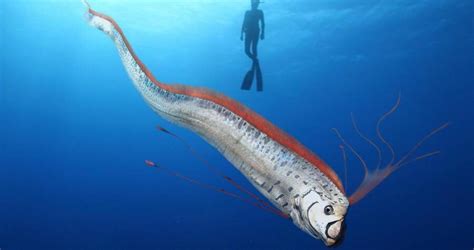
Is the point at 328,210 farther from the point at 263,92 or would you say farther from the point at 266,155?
the point at 263,92

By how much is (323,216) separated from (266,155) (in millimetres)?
766

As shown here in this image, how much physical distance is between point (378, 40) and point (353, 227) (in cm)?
2409

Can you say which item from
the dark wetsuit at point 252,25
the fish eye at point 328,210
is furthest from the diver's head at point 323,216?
the dark wetsuit at point 252,25

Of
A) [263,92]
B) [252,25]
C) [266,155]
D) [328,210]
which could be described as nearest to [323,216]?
[328,210]

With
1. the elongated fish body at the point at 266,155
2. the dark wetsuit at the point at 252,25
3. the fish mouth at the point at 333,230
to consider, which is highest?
the dark wetsuit at the point at 252,25

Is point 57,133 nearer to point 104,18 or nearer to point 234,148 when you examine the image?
point 104,18

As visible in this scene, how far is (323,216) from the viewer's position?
9.15 ft

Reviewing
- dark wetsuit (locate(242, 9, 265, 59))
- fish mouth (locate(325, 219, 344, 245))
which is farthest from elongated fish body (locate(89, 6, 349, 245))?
dark wetsuit (locate(242, 9, 265, 59))

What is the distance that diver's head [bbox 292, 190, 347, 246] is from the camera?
2.76 meters

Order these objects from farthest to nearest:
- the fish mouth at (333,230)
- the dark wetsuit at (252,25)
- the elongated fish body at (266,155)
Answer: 1. the dark wetsuit at (252,25)
2. the elongated fish body at (266,155)
3. the fish mouth at (333,230)

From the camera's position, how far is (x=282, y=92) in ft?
99.2

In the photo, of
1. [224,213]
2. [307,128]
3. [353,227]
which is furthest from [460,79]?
[224,213]

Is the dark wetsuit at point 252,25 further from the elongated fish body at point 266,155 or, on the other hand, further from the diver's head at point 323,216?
the diver's head at point 323,216

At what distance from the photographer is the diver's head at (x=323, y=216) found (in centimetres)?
276
